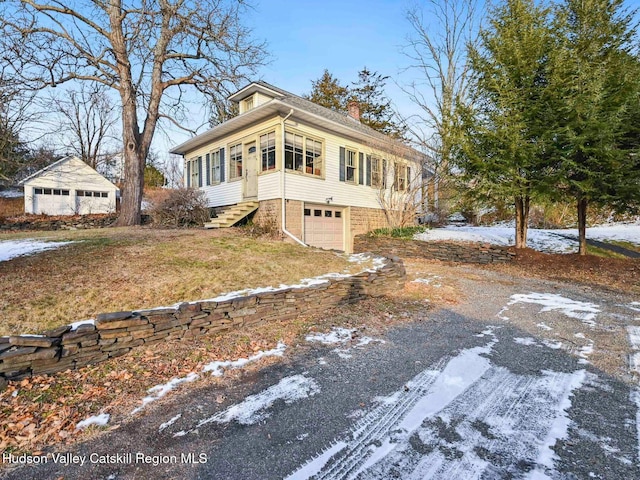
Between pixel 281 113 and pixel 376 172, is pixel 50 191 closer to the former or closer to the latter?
pixel 281 113

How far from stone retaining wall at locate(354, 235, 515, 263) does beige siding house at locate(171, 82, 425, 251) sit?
1550mm

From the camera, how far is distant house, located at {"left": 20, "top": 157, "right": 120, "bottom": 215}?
20.0 m

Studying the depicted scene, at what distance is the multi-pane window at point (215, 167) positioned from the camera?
1378cm

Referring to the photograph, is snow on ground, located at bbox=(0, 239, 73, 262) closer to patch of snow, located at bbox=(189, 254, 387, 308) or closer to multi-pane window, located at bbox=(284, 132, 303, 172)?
patch of snow, located at bbox=(189, 254, 387, 308)

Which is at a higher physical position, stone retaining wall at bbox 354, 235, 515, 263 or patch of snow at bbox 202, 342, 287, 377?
stone retaining wall at bbox 354, 235, 515, 263

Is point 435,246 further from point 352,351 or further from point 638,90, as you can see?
point 352,351

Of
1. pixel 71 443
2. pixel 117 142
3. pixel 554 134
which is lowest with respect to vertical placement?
pixel 71 443

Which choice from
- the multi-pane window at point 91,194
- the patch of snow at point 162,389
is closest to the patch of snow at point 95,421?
the patch of snow at point 162,389

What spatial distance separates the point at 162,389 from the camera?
118 inches

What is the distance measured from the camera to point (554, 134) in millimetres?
8664

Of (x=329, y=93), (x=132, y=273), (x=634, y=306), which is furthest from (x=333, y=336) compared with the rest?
(x=329, y=93)

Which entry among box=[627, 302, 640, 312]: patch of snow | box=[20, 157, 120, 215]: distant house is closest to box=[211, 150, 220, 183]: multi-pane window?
box=[20, 157, 120, 215]: distant house

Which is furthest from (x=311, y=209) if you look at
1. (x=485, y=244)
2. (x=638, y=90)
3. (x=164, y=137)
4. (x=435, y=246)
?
(x=638, y=90)

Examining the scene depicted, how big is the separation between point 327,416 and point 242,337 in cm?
196
